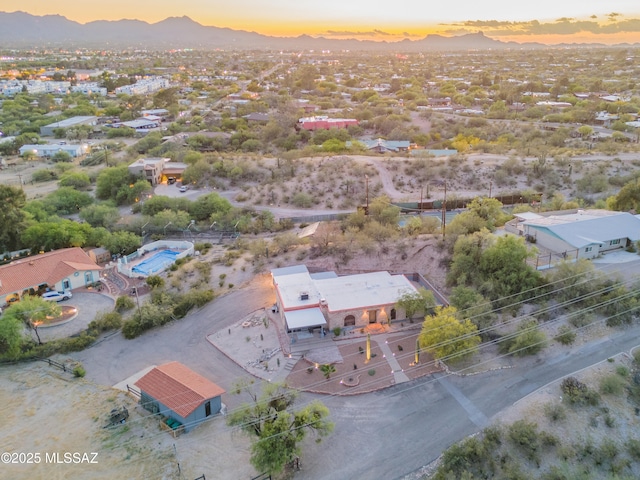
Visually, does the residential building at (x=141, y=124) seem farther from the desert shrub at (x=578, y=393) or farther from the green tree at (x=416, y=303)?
the desert shrub at (x=578, y=393)

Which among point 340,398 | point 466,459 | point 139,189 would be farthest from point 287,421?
point 139,189

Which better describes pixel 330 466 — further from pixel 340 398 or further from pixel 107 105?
pixel 107 105

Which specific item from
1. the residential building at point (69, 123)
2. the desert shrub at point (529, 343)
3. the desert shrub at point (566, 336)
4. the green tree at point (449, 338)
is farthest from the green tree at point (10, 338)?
the residential building at point (69, 123)

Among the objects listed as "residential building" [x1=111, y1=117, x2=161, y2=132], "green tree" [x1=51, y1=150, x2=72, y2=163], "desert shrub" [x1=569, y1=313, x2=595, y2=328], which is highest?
"residential building" [x1=111, y1=117, x2=161, y2=132]

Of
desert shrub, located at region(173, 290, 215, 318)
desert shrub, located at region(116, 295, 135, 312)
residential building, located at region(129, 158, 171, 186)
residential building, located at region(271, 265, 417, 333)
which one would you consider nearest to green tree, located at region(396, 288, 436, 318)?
residential building, located at region(271, 265, 417, 333)

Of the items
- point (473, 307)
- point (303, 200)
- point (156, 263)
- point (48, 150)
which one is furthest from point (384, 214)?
point (48, 150)

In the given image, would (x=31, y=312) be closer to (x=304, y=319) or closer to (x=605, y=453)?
(x=304, y=319)

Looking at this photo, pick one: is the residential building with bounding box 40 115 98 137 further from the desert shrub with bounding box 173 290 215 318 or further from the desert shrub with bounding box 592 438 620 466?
the desert shrub with bounding box 592 438 620 466
